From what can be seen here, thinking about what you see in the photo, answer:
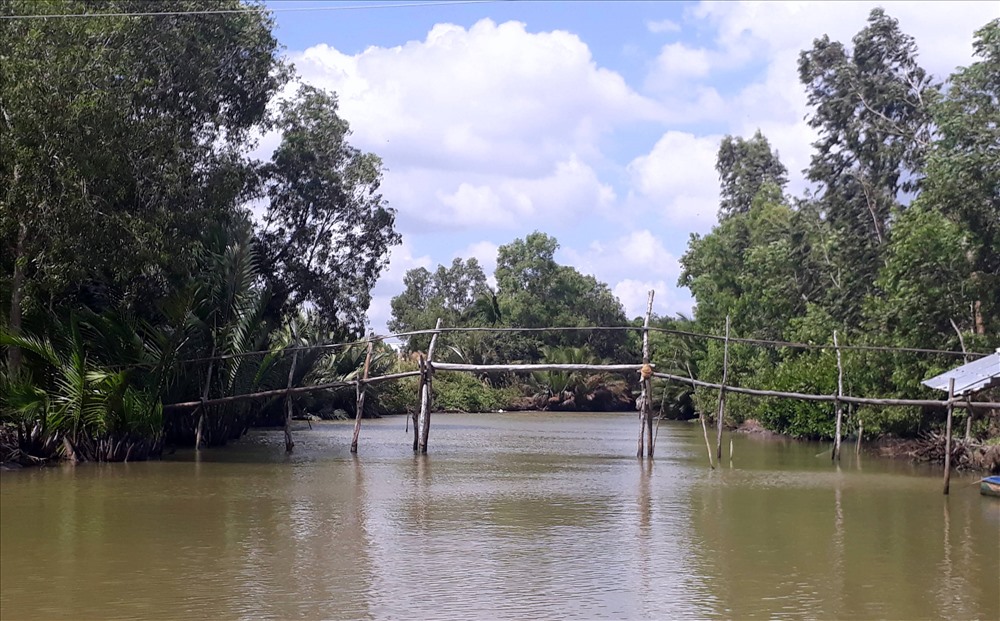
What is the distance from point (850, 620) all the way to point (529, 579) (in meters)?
2.63

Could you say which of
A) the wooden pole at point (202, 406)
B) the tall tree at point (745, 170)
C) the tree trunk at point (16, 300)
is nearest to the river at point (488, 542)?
the wooden pole at point (202, 406)

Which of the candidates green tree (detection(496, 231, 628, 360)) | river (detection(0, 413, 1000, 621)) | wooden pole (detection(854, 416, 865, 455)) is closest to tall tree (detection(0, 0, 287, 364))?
river (detection(0, 413, 1000, 621))

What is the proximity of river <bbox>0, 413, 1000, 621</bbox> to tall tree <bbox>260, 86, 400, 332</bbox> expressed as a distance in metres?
7.93

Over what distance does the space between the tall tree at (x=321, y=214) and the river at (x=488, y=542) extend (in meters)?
7.93

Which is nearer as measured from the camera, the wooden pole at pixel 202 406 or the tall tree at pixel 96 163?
the tall tree at pixel 96 163

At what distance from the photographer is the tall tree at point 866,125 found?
28344 mm

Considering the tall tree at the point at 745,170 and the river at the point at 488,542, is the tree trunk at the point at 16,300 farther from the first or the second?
the tall tree at the point at 745,170

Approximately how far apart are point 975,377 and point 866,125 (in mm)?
16374

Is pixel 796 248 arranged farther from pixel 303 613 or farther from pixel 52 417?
pixel 303 613

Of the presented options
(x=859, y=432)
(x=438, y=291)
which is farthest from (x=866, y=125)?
(x=438, y=291)

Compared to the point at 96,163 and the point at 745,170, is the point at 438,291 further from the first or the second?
the point at 96,163

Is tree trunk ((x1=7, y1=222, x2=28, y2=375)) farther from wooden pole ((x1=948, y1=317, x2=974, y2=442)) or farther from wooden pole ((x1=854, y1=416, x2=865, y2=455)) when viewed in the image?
wooden pole ((x1=854, y1=416, x2=865, y2=455))

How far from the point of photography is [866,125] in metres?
29.5

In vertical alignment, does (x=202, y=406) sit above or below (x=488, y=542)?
above
